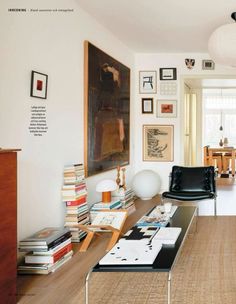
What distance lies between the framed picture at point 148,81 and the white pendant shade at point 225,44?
261 centimetres

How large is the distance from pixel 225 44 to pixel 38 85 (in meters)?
2.23

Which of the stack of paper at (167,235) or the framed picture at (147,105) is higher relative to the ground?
the framed picture at (147,105)

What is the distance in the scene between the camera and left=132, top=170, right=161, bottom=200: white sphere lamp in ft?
22.2


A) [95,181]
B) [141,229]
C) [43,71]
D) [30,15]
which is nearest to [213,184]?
[95,181]

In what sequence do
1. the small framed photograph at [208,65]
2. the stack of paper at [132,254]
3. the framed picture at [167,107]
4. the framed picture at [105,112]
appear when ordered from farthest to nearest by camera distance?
the framed picture at [167,107] < the small framed photograph at [208,65] < the framed picture at [105,112] < the stack of paper at [132,254]

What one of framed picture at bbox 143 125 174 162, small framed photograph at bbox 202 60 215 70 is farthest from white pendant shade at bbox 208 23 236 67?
framed picture at bbox 143 125 174 162

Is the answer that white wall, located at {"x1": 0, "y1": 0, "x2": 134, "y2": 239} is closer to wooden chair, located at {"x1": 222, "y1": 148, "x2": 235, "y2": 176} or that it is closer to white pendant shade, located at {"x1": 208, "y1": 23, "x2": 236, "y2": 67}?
white pendant shade, located at {"x1": 208, "y1": 23, "x2": 236, "y2": 67}

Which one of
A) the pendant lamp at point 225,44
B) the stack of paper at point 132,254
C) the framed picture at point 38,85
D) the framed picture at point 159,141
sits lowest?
the stack of paper at point 132,254

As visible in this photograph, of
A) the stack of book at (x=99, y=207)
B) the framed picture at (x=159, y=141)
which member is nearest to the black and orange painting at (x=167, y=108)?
the framed picture at (x=159, y=141)

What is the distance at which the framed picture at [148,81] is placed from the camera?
742cm

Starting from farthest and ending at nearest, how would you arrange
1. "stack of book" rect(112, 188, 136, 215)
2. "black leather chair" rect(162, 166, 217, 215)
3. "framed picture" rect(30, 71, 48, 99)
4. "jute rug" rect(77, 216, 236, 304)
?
"black leather chair" rect(162, 166, 217, 215), "stack of book" rect(112, 188, 136, 215), "framed picture" rect(30, 71, 48, 99), "jute rug" rect(77, 216, 236, 304)

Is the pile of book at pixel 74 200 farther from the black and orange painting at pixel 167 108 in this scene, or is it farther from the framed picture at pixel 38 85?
the black and orange painting at pixel 167 108

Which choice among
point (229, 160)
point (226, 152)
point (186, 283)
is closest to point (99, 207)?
point (186, 283)

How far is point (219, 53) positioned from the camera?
15.5 feet
